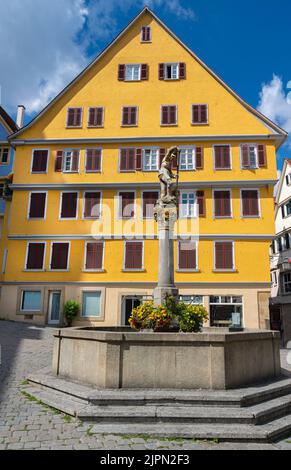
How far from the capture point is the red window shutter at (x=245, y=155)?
84.4 feet

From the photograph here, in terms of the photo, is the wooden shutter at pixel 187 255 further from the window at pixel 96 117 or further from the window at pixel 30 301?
the window at pixel 96 117

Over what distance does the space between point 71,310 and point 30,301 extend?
321cm

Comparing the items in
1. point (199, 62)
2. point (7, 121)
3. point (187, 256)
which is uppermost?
point (199, 62)

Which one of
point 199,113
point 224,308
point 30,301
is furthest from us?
point 199,113

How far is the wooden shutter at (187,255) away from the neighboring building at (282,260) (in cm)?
1501

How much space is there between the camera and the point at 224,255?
2478 centimetres

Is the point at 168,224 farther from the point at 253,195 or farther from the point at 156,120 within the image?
the point at 156,120

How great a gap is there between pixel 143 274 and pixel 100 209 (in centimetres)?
545

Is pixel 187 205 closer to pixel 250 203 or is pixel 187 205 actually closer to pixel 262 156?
pixel 250 203

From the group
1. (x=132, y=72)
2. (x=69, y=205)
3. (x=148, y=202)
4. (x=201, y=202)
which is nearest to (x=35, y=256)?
(x=69, y=205)

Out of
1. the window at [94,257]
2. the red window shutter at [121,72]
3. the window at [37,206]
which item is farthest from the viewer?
the red window shutter at [121,72]

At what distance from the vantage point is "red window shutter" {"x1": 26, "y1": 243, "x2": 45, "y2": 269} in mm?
25719

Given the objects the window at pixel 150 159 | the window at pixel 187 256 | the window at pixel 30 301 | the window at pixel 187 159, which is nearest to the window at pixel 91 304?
the window at pixel 30 301

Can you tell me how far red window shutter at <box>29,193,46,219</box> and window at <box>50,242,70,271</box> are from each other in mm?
2571
